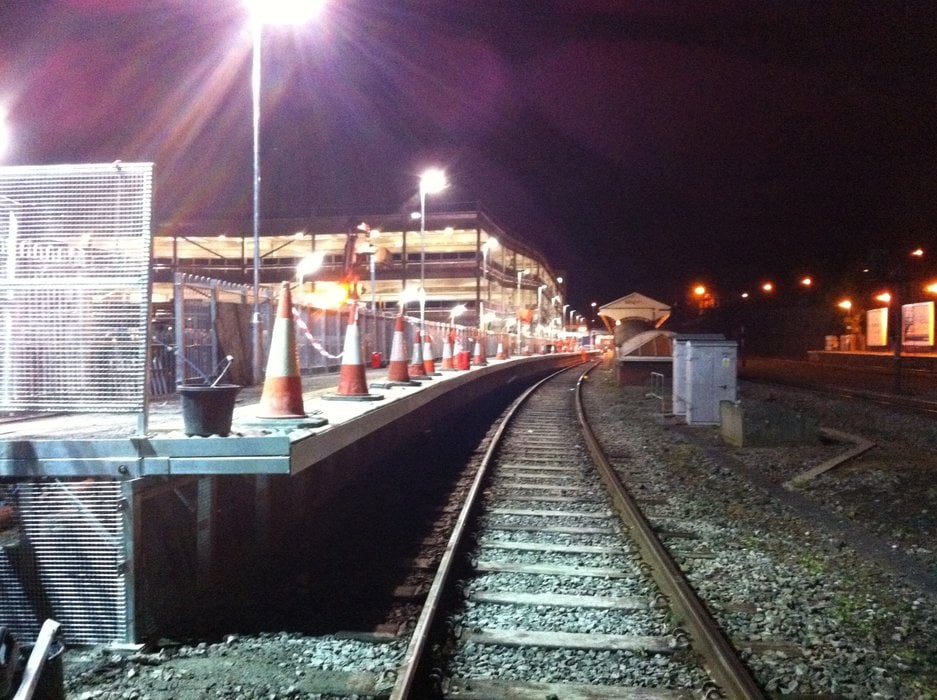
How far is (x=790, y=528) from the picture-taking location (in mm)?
8156

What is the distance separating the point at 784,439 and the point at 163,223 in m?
62.9

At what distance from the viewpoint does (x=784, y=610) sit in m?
5.59

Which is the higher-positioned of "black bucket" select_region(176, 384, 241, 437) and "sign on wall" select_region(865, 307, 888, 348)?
"sign on wall" select_region(865, 307, 888, 348)

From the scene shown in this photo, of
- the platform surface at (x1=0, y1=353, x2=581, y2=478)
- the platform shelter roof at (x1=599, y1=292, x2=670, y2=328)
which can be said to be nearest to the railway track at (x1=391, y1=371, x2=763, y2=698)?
the platform surface at (x1=0, y1=353, x2=581, y2=478)

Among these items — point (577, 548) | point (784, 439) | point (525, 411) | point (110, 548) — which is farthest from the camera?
point (525, 411)

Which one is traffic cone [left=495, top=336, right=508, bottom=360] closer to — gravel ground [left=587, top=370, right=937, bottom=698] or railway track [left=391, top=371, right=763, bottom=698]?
gravel ground [left=587, top=370, right=937, bottom=698]

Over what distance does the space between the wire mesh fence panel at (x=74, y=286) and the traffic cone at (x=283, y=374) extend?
1622mm

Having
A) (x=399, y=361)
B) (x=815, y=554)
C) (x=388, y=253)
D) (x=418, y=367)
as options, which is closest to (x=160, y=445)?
(x=815, y=554)

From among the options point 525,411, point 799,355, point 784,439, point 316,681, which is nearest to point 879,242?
point 799,355

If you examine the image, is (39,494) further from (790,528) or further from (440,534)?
(790,528)

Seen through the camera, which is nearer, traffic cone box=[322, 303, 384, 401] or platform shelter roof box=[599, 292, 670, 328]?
traffic cone box=[322, 303, 384, 401]

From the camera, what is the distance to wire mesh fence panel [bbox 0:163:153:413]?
535 cm

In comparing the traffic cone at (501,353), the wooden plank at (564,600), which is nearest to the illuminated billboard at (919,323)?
the traffic cone at (501,353)

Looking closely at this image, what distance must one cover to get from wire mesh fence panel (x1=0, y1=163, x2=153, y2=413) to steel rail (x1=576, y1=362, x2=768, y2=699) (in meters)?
3.94
